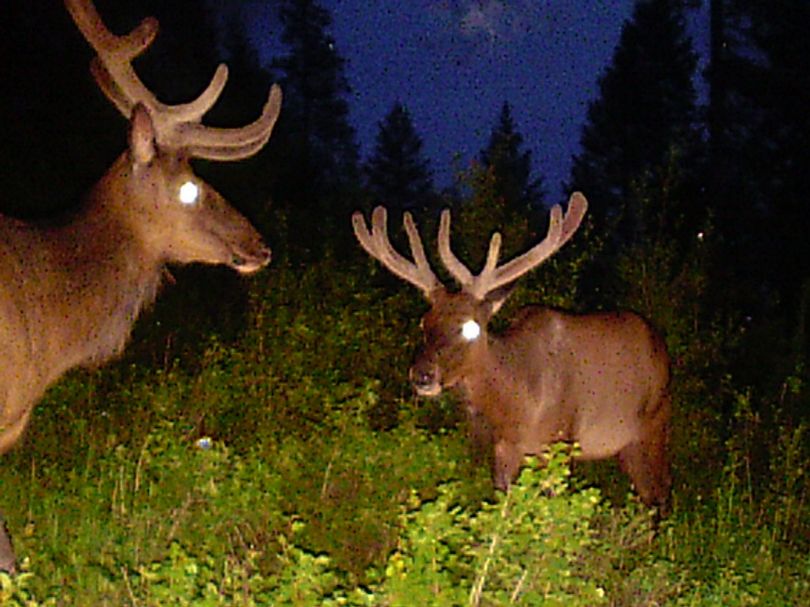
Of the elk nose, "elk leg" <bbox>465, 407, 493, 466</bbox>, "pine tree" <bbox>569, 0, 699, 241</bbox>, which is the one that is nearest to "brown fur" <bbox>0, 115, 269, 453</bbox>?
the elk nose

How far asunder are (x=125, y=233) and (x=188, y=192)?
15.0 inches

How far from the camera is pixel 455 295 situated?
7.04 metres

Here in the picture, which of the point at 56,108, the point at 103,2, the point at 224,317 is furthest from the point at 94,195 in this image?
the point at 103,2

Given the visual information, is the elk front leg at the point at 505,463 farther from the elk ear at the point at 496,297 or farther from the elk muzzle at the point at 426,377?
the elk ear at the point at 496,297

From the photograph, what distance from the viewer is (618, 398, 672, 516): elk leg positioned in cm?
750

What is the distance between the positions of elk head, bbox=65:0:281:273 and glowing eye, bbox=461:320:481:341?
145cm

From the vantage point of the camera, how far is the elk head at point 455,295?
267 inches

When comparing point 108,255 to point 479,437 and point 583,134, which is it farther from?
point 583,134

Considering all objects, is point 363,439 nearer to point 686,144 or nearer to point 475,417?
point 475,417

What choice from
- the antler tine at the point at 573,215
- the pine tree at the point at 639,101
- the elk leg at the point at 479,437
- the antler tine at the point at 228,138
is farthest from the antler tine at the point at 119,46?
the pine tree at the point at 639,101

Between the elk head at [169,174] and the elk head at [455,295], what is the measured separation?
4.36ft

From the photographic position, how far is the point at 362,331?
8.49m

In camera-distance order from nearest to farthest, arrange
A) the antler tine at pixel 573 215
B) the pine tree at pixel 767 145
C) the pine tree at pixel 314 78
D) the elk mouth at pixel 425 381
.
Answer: the elk mouth at pixel 425 381, the antler tine at pixel 573 215, the pine tree at pixel 767 145, the pine tree at pixel 314 78

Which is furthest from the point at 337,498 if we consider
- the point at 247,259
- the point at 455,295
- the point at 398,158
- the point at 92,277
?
the point at 398,158
